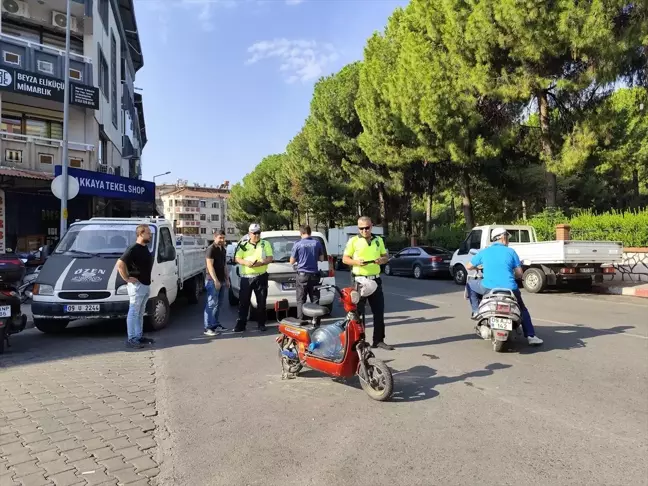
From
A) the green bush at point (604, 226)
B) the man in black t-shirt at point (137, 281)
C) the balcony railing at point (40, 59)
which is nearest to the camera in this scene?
the man in black t-shirt at point (137, 281)

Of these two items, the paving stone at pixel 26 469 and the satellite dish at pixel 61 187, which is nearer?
the paving stone at pixel 26 469

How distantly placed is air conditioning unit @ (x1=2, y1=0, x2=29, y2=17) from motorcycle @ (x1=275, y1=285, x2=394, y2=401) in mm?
21228

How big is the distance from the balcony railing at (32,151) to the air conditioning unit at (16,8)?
5.50m

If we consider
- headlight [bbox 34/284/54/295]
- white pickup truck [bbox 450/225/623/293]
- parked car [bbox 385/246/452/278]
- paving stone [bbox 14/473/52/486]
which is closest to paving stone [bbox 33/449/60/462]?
paving stone [bbox 14/473/52/486]

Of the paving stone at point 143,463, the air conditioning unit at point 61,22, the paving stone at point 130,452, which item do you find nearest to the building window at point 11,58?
the air conditioning unit at point 61,22

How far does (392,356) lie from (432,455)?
118 inches

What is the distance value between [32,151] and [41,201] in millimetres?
2677

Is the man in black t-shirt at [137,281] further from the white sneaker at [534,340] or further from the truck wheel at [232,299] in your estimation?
the white sneaker at [534,340]

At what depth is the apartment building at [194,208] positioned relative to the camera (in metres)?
122

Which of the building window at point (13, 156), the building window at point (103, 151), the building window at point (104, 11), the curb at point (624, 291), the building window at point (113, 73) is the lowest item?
the curb at point (624, 291)

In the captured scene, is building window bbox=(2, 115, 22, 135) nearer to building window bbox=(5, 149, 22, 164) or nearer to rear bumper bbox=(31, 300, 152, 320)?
building window bbox=(5, 149, 22, 164)

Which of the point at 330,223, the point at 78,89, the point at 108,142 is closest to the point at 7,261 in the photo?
the point at 78,89

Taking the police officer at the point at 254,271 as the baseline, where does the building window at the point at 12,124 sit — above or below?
above

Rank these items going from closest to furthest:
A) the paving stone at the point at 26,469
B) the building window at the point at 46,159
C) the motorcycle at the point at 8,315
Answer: the paving stone at the point at 26,469, the motorcycle at the point at 8,315, the building window at the point at 46,159
